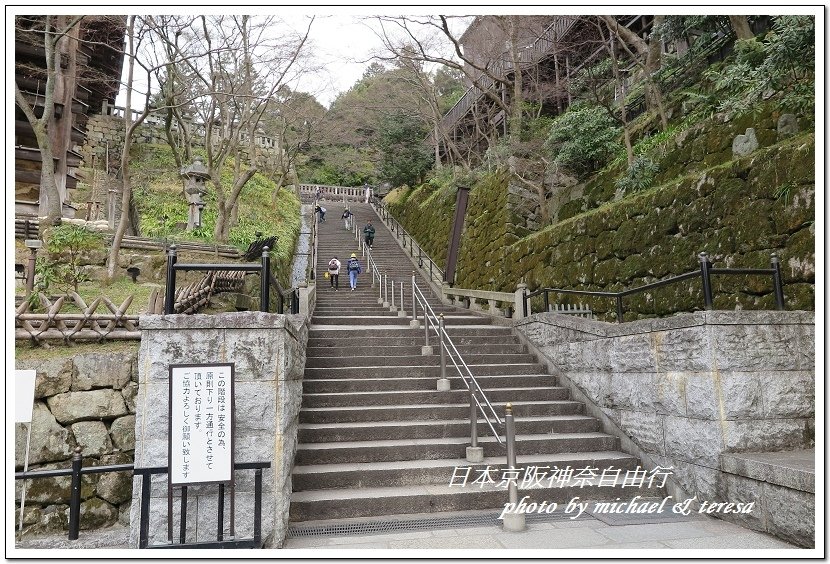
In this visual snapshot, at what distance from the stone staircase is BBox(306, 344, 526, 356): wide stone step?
0.02 metres

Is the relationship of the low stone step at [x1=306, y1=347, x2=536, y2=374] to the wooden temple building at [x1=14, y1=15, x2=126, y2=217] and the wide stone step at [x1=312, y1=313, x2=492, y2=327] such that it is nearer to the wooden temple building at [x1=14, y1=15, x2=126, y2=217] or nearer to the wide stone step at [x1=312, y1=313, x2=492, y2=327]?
the wide stone step at [x1=312, y1=313, x2=492, y2=327]

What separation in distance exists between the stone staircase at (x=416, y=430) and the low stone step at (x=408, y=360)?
0.02m

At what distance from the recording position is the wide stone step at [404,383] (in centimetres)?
716

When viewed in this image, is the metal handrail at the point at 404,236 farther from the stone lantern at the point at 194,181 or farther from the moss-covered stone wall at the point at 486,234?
the stone lantern at the point at 194,181

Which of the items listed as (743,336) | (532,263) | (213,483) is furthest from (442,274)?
(213,483)

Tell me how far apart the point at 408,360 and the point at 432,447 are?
240 centimetres

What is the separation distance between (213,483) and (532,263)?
9.79 meters

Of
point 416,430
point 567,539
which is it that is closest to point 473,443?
point 416,430

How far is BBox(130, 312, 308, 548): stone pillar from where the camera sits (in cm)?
405

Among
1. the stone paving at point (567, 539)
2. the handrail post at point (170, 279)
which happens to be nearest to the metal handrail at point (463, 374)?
the stone paving at point (567, 539)

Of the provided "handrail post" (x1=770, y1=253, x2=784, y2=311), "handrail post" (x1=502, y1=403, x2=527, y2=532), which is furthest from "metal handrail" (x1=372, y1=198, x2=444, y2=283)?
"handrail post" (x1=502, y1=403, x2=527, y2=532)

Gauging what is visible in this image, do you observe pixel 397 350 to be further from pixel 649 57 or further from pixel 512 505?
pixel 649 57

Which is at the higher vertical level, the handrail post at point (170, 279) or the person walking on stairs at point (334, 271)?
the person walking on stairs at point (334, 271)

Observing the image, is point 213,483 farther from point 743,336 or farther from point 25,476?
point 743,336
